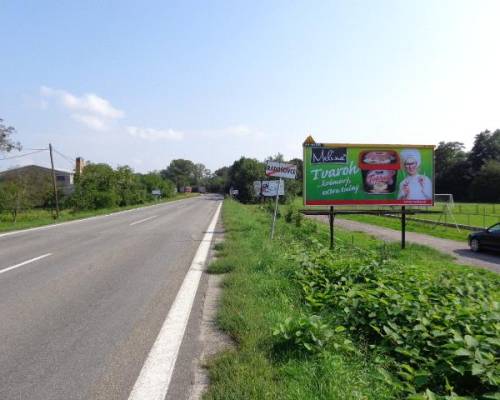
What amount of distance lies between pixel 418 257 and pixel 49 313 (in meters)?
10.3

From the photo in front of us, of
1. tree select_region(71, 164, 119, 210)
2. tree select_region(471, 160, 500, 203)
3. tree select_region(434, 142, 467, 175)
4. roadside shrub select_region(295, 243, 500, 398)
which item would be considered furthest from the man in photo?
tree select_region(434, 142, 467, 175)

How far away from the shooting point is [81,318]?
5.25m

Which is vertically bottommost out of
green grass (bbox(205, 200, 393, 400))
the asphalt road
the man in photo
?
the asphalt road

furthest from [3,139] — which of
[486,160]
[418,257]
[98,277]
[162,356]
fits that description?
[486,160]

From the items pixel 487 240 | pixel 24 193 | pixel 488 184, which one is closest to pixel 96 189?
pixel 24 193

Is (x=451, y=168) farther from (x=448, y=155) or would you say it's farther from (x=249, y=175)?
(x=249, y=175)

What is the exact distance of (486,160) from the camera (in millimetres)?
82000

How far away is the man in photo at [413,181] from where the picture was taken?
13609 mm

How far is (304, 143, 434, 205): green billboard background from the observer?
1298 cm

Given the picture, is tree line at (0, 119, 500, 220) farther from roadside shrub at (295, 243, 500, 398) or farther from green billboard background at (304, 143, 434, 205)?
roadside shrub at (295, 243, 500, 398)

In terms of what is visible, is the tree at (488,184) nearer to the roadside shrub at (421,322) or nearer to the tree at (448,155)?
the tree at (448,155)

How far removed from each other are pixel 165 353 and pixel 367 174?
34.9 feet

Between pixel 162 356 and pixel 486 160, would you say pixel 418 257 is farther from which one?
pixel 486 160

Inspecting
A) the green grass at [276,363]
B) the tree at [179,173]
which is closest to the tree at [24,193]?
the green grass at [276,363]
